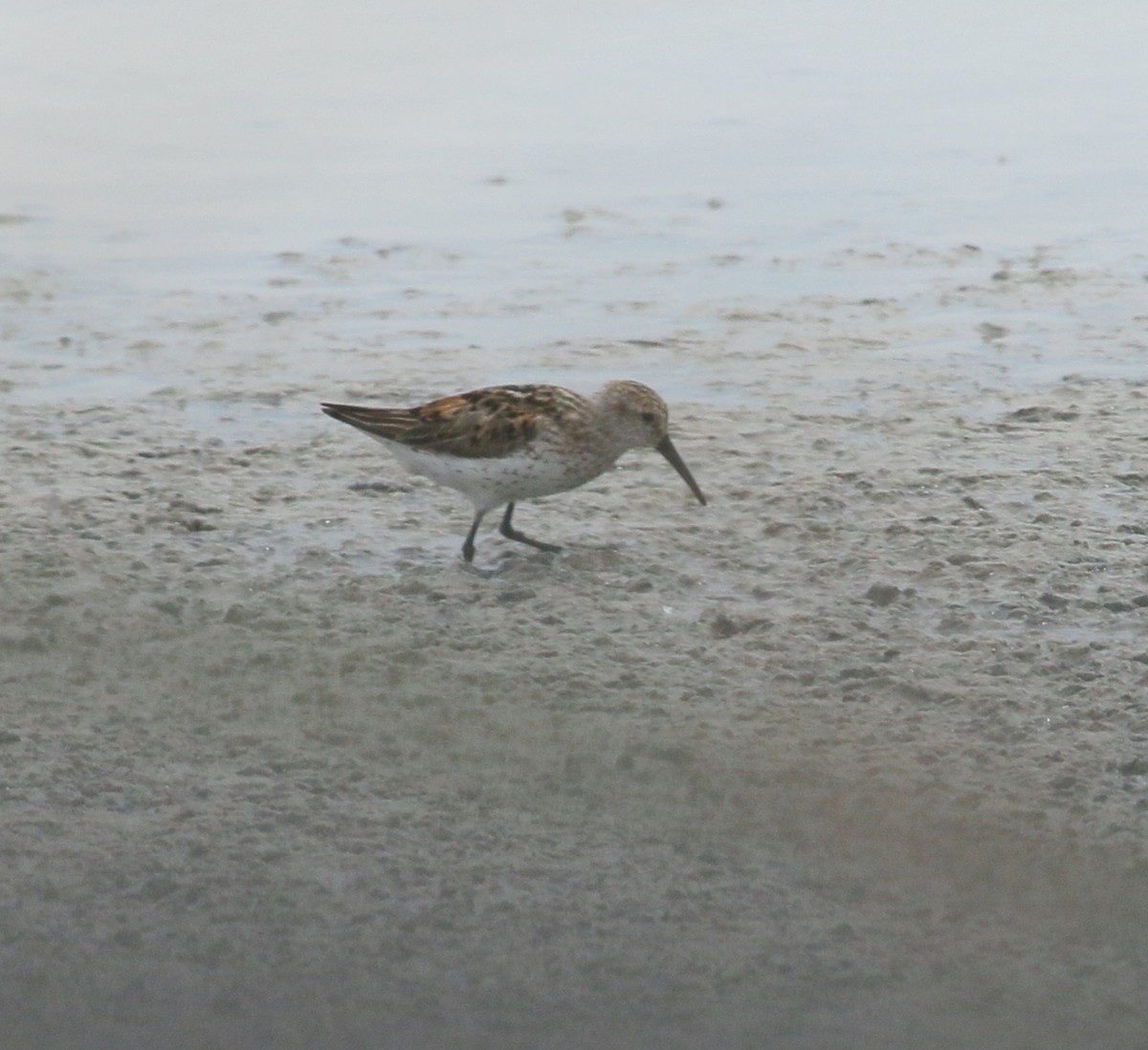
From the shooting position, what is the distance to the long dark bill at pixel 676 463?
7.52 m

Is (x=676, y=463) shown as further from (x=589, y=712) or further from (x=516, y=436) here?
(x=589, y=712)

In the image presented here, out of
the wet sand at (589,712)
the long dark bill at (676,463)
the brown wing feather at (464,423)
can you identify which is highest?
the brown wing feather at (464,423)

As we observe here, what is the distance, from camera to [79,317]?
10172 mm

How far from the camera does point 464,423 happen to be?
23.8 feet

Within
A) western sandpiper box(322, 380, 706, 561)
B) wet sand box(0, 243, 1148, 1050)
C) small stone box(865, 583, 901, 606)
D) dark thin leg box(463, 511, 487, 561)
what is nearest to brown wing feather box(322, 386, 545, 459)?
western sandpiper box(322, 380, 706, 561)

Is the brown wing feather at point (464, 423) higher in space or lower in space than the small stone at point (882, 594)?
higher

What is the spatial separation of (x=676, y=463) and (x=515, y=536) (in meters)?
0.71

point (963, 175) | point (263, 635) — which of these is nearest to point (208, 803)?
point (263, 635)

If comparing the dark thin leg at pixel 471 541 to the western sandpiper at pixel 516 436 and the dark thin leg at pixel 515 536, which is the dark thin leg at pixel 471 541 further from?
the dark thin leg at pixel 515 536

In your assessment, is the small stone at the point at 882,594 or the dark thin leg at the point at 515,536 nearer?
the small stone at the point at 882,594

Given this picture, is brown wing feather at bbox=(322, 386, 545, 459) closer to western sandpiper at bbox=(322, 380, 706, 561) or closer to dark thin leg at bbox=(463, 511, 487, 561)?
western sandpiper at bbox=(322, 380, 706, 561)

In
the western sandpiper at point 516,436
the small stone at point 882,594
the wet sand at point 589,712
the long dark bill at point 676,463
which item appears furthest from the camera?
the long dark bill at point 676,463

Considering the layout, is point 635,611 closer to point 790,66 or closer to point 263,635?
point 263,635

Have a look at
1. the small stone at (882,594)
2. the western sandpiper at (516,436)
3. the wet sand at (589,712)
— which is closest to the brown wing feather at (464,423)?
the western sandpiper at (516,436)
